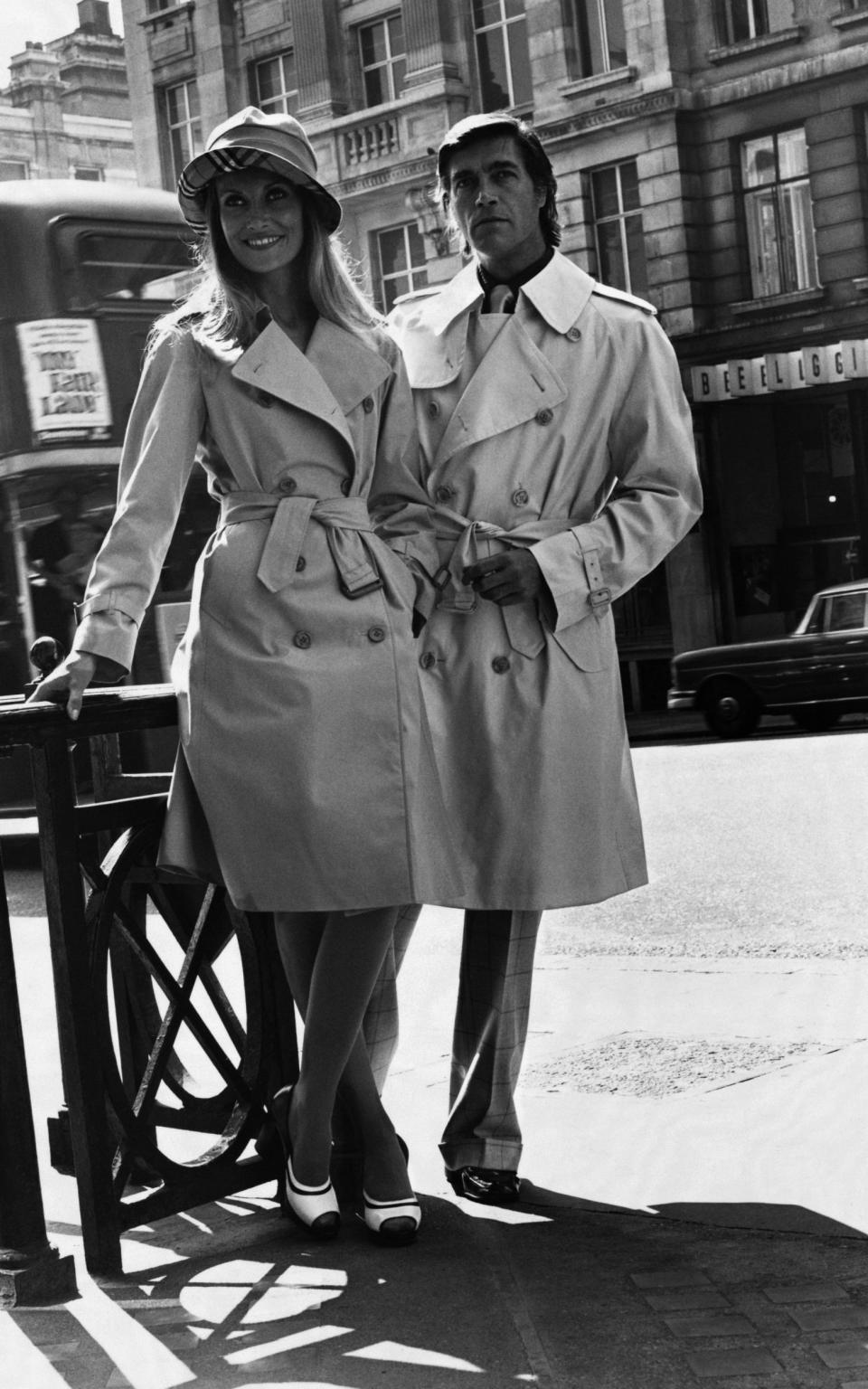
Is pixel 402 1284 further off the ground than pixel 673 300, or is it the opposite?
pixel 673 300

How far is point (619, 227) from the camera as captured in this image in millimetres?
25844

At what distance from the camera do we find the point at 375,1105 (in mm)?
3320

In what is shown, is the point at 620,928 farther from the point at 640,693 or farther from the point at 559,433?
the point at 640,693

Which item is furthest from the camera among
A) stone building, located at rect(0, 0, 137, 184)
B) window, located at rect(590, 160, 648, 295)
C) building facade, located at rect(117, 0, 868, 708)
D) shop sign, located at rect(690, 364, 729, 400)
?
stone building, located at rect(0, 0, 137, 184)

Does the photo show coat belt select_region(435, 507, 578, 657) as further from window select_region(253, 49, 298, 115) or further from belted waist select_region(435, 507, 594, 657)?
window select_region(253, 49, 298, 115)

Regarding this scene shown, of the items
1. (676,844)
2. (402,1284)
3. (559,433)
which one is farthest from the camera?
(676,844)

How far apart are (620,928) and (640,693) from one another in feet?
60.8

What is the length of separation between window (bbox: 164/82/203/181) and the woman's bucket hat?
2858 centimetres

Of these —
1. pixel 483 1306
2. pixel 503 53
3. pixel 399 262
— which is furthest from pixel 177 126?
pixel 483 1306

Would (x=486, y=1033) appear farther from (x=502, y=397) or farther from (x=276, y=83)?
(x=276, y=83)

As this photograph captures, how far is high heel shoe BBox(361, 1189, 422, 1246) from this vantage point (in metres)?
3.21

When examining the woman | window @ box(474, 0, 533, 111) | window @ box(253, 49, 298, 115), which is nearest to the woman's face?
the woman

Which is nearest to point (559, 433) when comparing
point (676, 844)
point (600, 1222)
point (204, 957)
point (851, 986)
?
point (204, 957)

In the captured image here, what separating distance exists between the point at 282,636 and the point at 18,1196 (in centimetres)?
101
